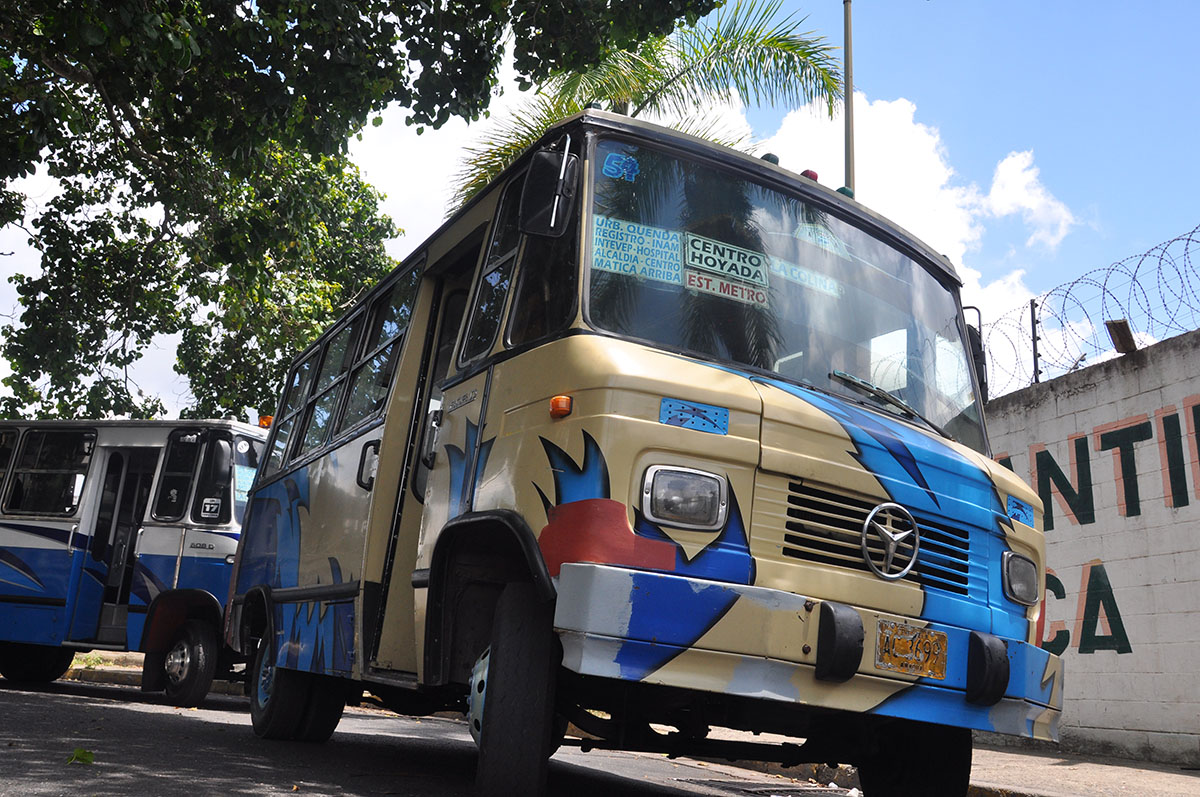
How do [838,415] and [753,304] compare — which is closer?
[838,415]

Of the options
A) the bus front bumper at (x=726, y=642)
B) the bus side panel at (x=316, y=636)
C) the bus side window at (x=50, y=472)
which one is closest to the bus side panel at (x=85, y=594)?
the bus side window at (x=50, y=472)

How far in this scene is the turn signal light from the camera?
12.9 ft

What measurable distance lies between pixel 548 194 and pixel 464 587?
5.35ft

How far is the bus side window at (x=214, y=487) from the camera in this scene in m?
10.8

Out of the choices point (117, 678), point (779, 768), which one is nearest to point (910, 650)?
point (779, 768)

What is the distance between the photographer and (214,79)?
937cm

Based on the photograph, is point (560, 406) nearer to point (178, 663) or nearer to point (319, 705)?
point (319, 705)

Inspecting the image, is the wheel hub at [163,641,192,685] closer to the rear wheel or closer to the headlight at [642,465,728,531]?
the rear wheel

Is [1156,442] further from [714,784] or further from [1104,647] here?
[714,784]

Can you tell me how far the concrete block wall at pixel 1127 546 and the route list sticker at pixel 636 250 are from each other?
20.2 ft

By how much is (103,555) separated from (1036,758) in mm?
8813

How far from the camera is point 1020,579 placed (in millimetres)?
4609

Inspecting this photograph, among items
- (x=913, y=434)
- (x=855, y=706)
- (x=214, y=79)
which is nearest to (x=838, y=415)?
(x=913, y=434)

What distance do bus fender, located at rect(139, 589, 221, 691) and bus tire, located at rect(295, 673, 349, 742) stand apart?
125 inches
